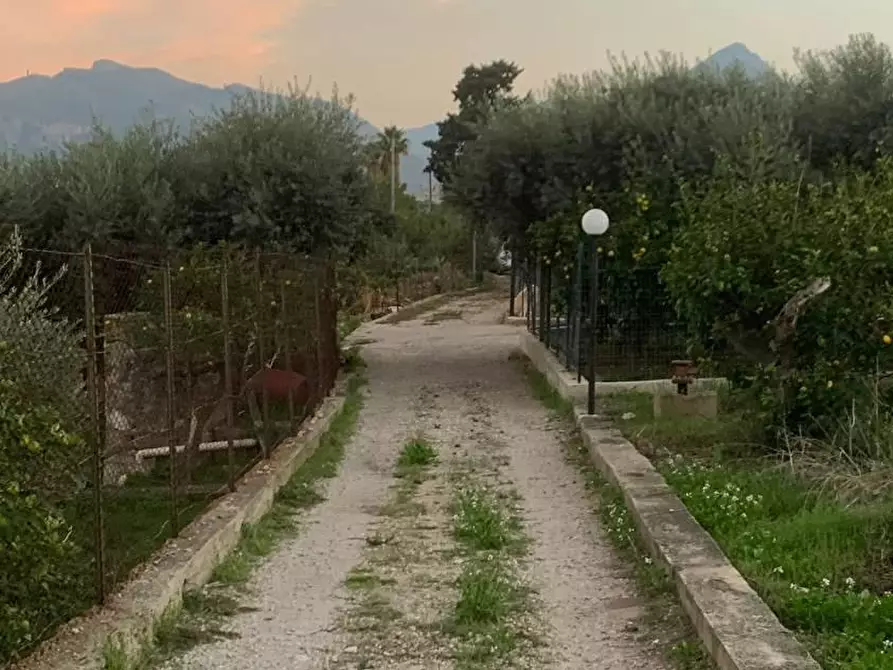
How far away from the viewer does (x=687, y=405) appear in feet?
34.6

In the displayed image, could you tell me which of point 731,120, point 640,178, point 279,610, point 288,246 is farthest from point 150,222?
point 279,610

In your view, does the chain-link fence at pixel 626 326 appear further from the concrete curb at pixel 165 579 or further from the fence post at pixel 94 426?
the fence post at pixel 94 426

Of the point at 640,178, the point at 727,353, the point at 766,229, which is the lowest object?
the point at 727,353

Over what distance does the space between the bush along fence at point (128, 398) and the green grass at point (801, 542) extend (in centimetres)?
308

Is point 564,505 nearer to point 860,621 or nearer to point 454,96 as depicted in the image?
point 860,621

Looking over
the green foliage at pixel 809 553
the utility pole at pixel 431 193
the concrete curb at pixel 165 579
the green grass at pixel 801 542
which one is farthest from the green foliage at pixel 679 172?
the utility pole at pixel 431 193

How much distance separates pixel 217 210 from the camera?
1508 centimetres

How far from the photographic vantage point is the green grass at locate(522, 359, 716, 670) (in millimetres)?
4652

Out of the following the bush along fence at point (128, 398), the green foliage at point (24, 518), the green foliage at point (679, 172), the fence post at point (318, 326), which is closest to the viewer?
the green foliage at point (24, 518)

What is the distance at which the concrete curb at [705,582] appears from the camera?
416 cm

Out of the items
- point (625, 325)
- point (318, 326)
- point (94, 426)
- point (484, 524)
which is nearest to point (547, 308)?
point (625, 325)

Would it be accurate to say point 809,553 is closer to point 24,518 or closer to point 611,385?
point 24,518

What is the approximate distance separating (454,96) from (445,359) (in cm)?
4704

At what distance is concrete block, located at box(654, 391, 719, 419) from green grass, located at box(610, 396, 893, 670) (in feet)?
5.41
